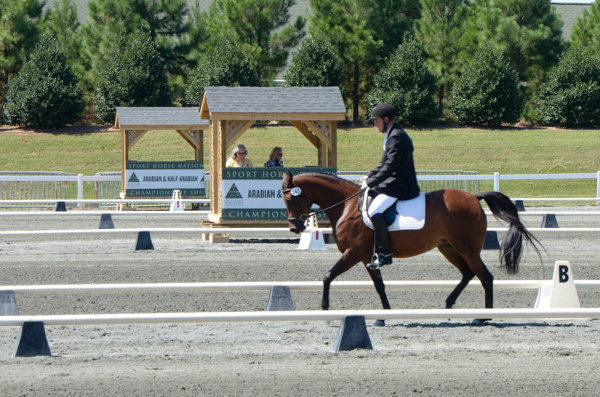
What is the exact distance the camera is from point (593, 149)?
35469mm

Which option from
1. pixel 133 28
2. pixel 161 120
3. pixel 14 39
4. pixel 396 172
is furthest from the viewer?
pixel 133 28

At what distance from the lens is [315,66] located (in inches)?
1535

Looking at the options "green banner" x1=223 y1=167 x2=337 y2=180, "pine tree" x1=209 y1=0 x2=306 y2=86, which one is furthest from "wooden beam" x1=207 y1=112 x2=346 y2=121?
"pine tree" x1=209 y1=0 x2=306 y2=86

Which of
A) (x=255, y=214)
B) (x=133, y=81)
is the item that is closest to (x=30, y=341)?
(x=255, y=214)

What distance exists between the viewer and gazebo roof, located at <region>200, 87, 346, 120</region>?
13234 mm

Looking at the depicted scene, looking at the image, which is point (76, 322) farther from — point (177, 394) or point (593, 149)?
point (593, 149)

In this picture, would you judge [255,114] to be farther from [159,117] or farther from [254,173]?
[159,117]

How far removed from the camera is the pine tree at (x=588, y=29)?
44.3m

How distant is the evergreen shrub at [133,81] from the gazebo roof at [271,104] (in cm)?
2664

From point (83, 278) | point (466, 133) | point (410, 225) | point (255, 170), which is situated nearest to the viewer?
point (410, 225)

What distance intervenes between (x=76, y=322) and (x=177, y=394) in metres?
1.40

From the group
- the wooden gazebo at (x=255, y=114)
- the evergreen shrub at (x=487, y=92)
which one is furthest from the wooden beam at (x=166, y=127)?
the evergreen shrub at (x=487, y=92)

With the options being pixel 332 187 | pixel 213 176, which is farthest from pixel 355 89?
pixel 332 187

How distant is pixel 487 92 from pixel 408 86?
4.40m
